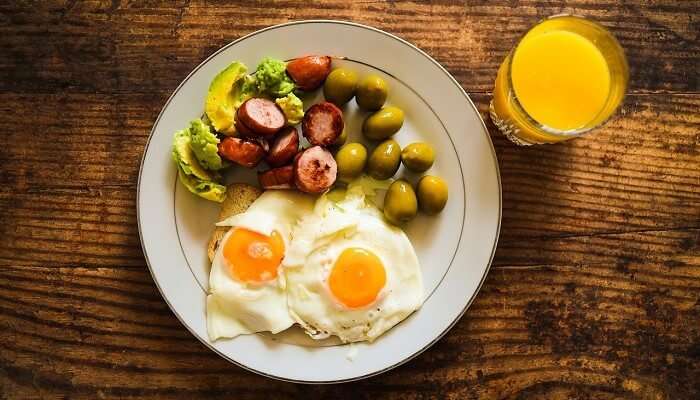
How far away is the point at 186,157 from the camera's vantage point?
7.18ft

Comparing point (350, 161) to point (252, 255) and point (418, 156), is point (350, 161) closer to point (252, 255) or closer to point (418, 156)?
point (418, 156)

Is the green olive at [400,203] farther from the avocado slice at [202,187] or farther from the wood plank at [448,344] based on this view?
the avocado slice at [202,187]

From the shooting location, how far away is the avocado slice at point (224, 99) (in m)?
2.21

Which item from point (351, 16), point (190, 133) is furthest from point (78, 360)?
point (351, 16)

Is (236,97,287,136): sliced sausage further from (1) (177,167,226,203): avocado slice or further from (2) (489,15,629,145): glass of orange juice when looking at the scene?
(2) (489,15,629,145): glass of orange juice

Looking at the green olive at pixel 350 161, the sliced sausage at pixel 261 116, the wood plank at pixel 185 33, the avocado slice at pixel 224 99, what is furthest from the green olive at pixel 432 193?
the avocado slice at pixel 224 99

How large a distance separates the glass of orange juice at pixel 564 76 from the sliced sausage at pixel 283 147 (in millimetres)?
810

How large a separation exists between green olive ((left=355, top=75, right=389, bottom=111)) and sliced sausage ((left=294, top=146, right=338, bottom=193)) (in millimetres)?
250

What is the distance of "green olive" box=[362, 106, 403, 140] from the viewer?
2.22 meters

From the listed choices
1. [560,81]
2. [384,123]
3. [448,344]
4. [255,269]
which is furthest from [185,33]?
[448,344]

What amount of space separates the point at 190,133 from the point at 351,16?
832 mm

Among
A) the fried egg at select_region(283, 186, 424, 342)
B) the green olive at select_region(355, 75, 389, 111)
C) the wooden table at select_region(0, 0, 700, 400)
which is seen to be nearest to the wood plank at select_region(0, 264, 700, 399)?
the wooden table at select_region(0, 0, 700, 400)

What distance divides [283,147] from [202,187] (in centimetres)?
34

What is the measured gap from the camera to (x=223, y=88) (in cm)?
222
